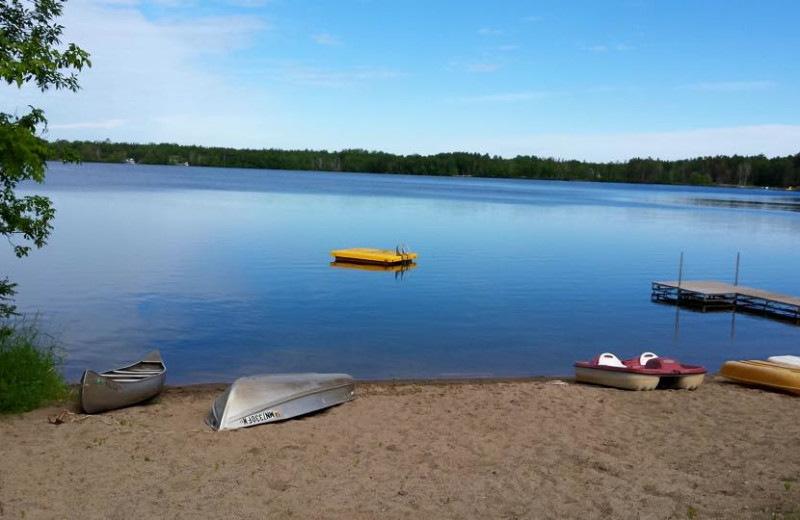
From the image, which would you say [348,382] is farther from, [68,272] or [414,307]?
[68,272]

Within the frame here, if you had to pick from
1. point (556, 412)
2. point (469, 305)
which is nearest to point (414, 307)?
point (469, 305)

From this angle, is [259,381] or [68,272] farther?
[68,272]

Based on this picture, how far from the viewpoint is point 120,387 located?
11.2 m

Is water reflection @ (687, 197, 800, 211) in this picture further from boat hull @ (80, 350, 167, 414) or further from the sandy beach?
boat hull @ (80, 350, 167, 414)

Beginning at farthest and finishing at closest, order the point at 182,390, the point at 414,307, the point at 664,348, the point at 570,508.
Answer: the point at 414,307 < the point at 664,348 < the point at 182,390 < the point at 570,508

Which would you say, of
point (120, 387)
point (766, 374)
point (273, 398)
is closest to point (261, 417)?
point (273, 398)

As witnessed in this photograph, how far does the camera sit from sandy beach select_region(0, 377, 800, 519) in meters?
7.36

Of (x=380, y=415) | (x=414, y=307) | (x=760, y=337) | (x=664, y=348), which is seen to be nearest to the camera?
A: (x=380, y=415)

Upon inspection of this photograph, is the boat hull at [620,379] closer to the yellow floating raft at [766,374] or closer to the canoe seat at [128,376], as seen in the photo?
the yellow floating raft at [766,374]

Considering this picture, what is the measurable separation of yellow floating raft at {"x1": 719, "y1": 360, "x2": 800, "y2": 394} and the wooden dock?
39.2ft

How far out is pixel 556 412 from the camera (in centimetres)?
1134

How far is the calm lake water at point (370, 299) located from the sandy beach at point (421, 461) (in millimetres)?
3992

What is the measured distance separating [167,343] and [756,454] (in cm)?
1260

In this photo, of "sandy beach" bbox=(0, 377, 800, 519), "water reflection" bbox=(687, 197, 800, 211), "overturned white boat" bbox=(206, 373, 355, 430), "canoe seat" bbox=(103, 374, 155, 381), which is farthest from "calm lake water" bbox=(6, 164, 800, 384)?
Result: "water reflection" bbox=(687, 197, 800, 211)
